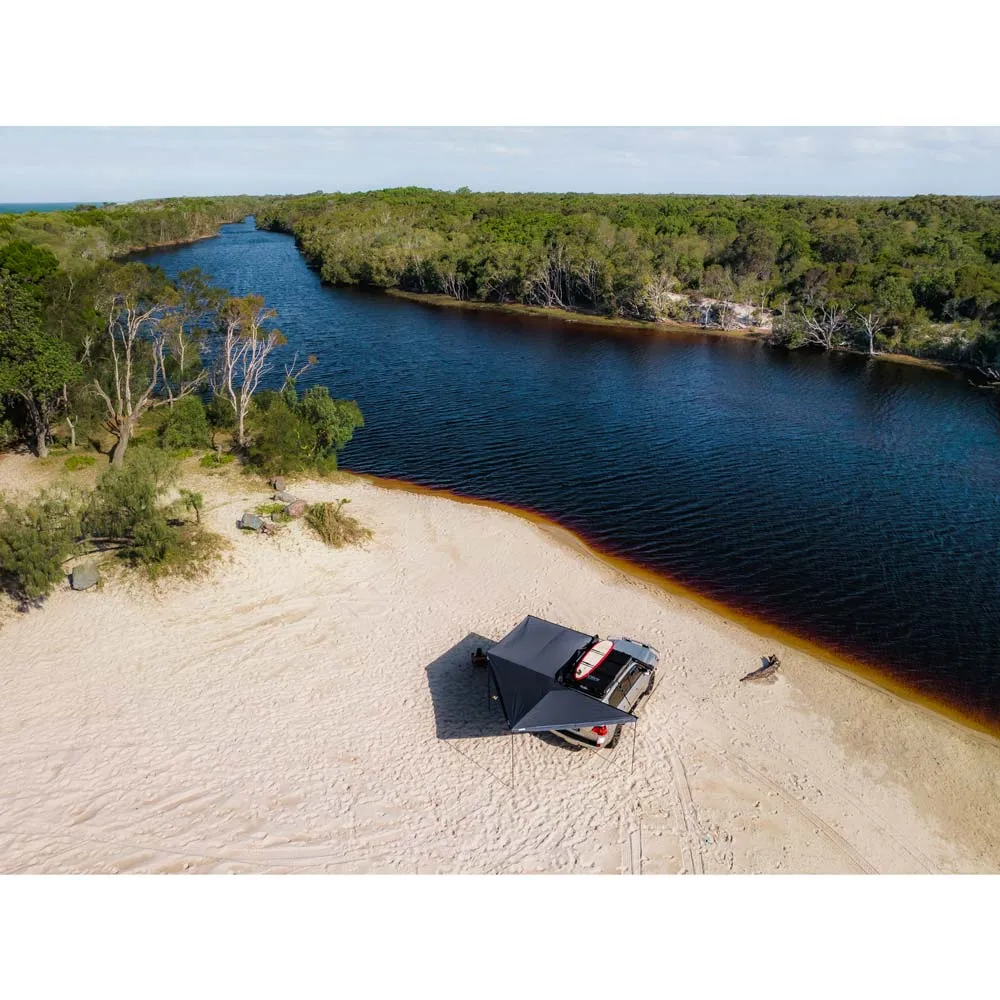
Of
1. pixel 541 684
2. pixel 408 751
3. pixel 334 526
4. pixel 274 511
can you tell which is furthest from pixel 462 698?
pixel 274 511

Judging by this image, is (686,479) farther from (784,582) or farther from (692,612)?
(692,612)

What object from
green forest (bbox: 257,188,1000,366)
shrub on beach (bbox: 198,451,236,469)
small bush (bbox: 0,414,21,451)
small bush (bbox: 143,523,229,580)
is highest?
green forest (bbox: 257,188,1000,366)

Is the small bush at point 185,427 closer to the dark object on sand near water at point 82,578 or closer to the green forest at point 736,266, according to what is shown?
the dark object on sand near water at point 82,578

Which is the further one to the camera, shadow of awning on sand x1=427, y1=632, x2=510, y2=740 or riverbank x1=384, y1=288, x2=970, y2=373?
riverbank x1=384, y1=288, x2=970, y2=373

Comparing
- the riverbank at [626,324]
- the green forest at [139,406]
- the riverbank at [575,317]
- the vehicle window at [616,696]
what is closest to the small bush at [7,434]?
the green forest at [139,406]

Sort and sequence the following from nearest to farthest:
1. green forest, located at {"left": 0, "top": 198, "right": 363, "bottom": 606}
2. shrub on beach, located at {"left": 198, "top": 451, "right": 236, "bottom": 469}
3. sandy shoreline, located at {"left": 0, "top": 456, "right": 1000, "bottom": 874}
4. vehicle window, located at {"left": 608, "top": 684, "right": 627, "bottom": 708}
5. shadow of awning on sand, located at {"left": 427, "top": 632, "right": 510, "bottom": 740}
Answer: sandy shoreline, located at {"left": 0, "top": 456, "right": 1000, "bottom": 874}, vehicle window, located at {"left": 608, "top": 684, "right": 627, "bottom": 708}, shadow of awning on sand, located at {"left": 427, "top": 632, "right": 510, "bottom": 740}, green forest, located at {"left": 0, "top": 198, "right": 363, "bottom": 606}, shrub on beach, located at {"left": 198, "top": 451, "right": 236, "bottom": 469}

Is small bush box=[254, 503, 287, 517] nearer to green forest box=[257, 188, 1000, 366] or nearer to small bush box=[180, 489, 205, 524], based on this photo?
small bush box=[180, 489, 205, 524]

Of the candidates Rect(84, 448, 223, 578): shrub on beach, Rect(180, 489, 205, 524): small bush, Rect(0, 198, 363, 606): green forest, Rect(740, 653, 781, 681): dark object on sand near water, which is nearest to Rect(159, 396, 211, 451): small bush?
Rect(0, 198, 363, 606): green forest
